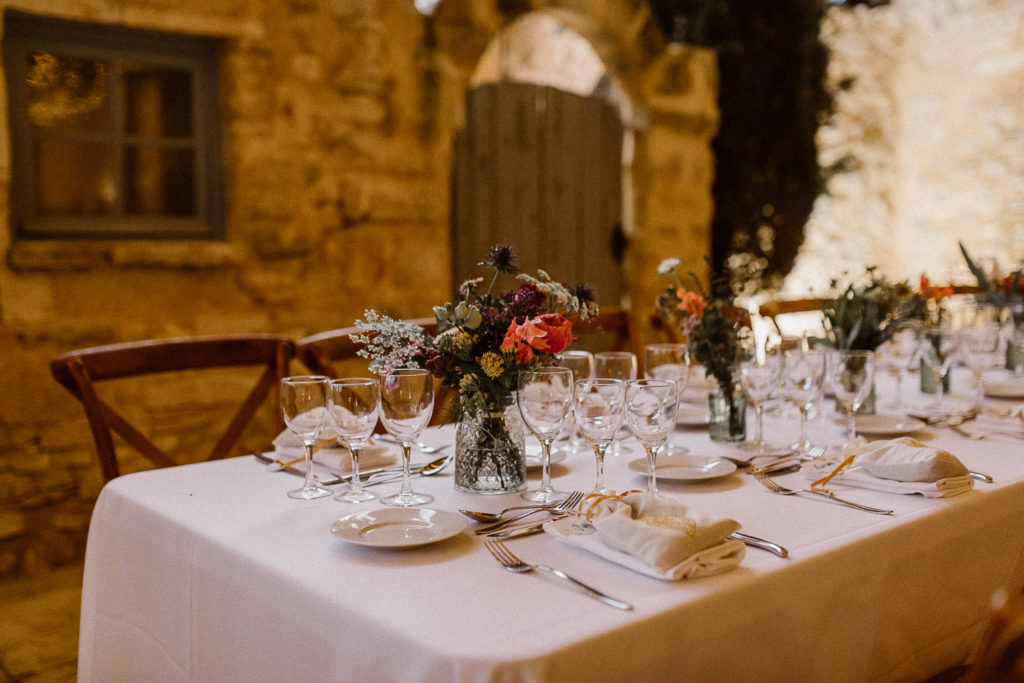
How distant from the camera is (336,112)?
3508mm

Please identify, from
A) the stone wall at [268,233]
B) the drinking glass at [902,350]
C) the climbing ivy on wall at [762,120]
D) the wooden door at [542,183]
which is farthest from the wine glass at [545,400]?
the climbing ivy on wall at [762,120]

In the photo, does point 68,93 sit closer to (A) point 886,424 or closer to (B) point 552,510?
(B) point 552,510

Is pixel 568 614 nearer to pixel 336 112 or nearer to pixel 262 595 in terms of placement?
pixel 262 595

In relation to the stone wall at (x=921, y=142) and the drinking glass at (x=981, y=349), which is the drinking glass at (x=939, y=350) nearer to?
the drinking glass at (x=981, y=349)

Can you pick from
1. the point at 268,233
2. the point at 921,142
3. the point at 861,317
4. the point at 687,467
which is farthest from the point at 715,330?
the point at 921,142

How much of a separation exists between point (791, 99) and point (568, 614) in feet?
17.0

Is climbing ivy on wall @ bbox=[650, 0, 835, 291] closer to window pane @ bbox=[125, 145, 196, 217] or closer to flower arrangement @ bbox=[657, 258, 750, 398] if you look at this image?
window pane @ bbox=[125, 145, 196, 217]

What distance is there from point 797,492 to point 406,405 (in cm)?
60

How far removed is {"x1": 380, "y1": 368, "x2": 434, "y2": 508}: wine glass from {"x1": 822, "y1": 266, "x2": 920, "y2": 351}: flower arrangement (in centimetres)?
111

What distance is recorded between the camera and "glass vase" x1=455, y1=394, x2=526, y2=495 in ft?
4.48

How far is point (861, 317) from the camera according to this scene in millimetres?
2041

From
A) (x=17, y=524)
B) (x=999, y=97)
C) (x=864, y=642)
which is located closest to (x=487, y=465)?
(x=864, y=642)

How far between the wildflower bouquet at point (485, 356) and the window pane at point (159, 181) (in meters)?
2.18

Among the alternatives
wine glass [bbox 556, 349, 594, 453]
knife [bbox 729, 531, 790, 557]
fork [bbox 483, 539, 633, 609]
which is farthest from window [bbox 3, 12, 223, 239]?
knife [bbox 729, 531, 790, 557]
